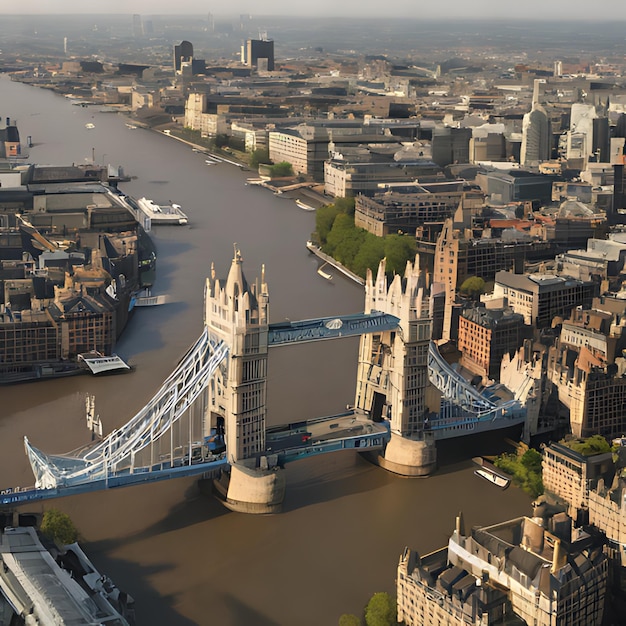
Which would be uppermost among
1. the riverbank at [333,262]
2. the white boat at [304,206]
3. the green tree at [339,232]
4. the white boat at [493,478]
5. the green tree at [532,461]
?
the green tree at [339,232]

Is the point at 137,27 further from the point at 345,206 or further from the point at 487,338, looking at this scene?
the point at 487,338

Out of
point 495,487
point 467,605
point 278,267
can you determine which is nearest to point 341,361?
point 495,487

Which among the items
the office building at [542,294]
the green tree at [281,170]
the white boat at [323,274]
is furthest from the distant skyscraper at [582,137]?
the office building at [542,294]

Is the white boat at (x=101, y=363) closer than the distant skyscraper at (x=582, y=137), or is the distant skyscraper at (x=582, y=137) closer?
the white boat at (x=101, y=363)

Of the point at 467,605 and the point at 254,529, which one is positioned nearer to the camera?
the point at 467,605

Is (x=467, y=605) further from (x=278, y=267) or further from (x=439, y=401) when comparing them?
(x=278, y=267)

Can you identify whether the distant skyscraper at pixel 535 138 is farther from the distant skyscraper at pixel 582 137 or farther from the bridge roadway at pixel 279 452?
the bridge roadway at pixel 279 452
